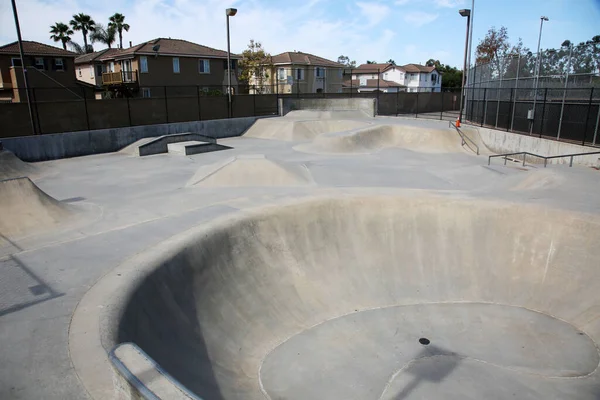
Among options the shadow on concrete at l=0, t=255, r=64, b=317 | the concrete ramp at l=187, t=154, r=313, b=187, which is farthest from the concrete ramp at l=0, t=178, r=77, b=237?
the concrete ramp at l=187, t=154, r=313, b=187

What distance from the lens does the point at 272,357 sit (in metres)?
8.04

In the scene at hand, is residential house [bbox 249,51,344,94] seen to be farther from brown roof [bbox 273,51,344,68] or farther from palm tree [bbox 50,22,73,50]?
palm tree [bbox 50,22,73,50]

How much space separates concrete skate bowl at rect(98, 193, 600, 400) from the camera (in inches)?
283

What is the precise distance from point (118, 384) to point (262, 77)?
1940 inches

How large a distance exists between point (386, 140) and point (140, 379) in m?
22.4

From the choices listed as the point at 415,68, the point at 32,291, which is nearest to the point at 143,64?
the point at 32,291

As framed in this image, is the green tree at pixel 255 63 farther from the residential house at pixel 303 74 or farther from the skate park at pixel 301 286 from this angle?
the skate park at pixel 301 286

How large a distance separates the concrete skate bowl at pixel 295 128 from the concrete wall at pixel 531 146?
7.59 metres

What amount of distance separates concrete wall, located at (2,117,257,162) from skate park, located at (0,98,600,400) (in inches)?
172

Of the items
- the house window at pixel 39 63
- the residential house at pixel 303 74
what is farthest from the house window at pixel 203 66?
the house window at pixel 39 63

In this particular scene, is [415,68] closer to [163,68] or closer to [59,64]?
[163,68]

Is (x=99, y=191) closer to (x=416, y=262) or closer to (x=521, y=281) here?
(x=416, y=262)

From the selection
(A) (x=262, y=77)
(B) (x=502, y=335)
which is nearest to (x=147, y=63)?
(A) (x=262, y=77)

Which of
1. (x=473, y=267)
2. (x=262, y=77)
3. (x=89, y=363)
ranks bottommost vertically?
(x=473, y=267)
